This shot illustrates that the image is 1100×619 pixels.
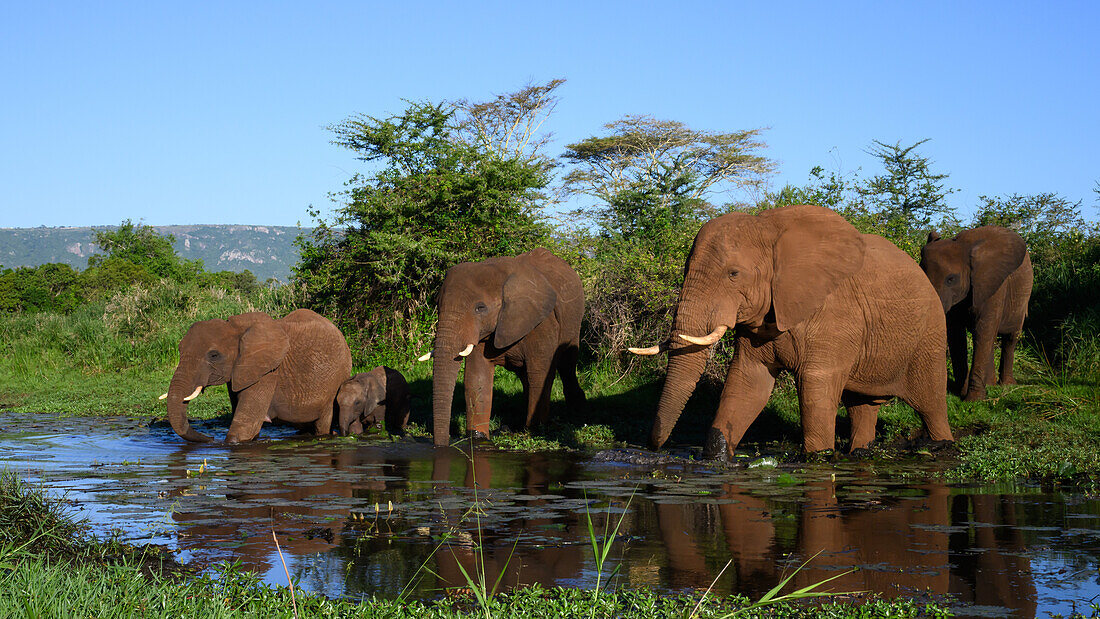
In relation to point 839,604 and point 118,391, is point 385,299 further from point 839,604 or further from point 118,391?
point 839,604

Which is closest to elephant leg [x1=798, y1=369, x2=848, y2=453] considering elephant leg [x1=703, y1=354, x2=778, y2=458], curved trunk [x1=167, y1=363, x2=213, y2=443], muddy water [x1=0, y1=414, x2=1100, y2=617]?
muddy water [x1=0, y1=414, x2=1100, y2=617]

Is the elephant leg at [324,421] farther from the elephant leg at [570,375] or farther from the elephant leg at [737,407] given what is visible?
the elephant leg at [737,407]

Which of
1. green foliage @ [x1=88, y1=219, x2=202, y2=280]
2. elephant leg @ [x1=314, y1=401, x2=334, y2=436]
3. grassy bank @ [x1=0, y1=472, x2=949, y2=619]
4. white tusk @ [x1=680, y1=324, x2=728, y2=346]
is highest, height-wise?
green foliage @ [x1=88, y1=219, x2=202, y2=280]

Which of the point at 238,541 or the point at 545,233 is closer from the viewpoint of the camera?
the point at 238,541

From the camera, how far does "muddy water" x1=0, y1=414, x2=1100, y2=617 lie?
5.49 metres

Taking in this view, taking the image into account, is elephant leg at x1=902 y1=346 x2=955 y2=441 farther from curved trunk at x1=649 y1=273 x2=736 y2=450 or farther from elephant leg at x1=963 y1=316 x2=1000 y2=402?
elephant leg at x1=963 y1=316 x2=1000 y2=402

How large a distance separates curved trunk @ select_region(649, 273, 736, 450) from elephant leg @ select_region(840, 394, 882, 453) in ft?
6.48

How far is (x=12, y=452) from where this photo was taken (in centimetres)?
1116

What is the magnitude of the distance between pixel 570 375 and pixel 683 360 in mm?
4327

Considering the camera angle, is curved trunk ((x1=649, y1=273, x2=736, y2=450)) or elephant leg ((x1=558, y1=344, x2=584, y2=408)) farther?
elephant leg ((x1=558, y1=344, x2=584, y2=408))

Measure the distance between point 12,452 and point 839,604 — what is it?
9.50m

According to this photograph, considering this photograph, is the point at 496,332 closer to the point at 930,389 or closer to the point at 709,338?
the point at 709,338

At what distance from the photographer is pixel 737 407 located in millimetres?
9750

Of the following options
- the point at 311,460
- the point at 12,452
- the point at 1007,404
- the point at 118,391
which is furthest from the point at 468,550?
the point at 118,391
